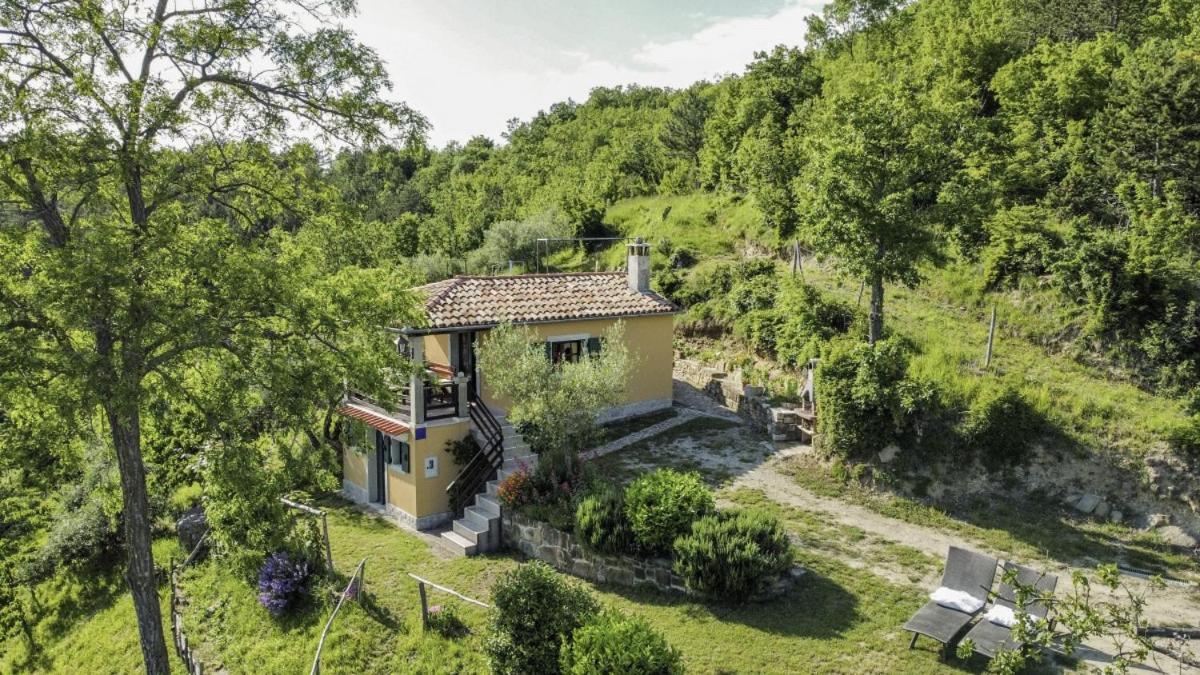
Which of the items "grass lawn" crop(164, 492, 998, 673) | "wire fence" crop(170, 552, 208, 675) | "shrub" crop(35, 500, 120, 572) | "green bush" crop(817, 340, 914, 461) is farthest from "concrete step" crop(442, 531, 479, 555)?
"shrub" crop(35, 500, 120, 572)

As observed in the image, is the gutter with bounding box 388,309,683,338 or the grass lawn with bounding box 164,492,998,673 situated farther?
the gutter with bounding box 388,309,683,338

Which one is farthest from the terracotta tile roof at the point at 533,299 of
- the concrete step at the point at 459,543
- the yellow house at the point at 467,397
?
the concrete step at the point at 459,543

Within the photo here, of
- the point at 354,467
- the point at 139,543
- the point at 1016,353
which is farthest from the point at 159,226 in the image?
the point at 1016,353

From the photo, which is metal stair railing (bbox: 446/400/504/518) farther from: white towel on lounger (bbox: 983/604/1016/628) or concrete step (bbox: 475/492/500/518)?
white towel on lounger (bbox: 983/604/1016/628)

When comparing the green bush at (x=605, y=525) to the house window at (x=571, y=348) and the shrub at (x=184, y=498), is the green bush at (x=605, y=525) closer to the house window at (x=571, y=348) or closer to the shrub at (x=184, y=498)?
the house window at (x=571, y=348)

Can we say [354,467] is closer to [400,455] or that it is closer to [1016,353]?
[400,455]

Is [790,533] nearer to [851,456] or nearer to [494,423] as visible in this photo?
[851,456]
